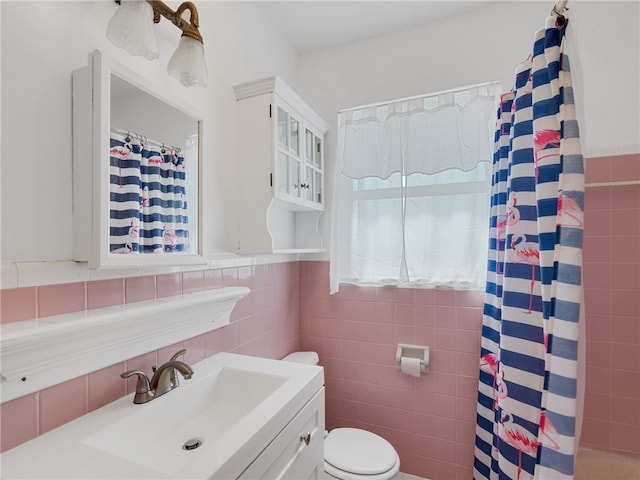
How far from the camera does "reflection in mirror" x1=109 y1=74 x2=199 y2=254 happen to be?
88 cm

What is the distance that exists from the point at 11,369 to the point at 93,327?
15 centimetres

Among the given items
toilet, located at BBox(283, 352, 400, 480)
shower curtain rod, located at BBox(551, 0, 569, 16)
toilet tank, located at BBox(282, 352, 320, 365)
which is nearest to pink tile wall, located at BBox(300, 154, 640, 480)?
toilet tank, located at BBox(282, 352, 320, 365)

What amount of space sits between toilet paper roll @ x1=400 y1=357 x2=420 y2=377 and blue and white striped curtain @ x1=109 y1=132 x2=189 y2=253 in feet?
4.30

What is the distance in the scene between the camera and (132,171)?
0.92 m

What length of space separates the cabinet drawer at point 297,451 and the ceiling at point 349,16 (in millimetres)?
1915

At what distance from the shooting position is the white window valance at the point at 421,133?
65.9 inches

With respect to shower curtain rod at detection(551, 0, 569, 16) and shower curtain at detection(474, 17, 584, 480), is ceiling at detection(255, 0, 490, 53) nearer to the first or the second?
shower curtain at detection(474, 17, 584, 480)

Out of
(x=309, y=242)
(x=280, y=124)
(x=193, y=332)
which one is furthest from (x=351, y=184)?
(x=193, y=332)

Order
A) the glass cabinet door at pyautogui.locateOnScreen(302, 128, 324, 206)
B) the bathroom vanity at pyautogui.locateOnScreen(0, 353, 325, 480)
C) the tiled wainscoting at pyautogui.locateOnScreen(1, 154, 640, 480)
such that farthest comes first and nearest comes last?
the glass cabinet door at pyautogui.locateOnScreen(302, 128, 324, 206) < the tiled wainscoting at pyautogui.locateOnScreen(1, 154, 640, 480) < the bathroom vanity at pyautogui.locateOnScreen(0, 353, 325, 480)

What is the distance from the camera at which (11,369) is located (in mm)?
656

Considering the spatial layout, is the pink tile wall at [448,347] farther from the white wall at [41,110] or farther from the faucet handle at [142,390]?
the white wall at [41,110]

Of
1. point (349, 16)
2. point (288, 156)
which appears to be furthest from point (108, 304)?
point (349, 16)

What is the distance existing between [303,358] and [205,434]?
919mm

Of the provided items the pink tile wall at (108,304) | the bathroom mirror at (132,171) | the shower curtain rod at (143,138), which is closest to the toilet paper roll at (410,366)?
the pink tile wall at (108,304)
